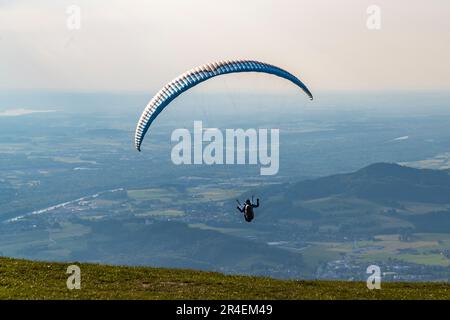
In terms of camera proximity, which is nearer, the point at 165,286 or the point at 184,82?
the point at 165,286

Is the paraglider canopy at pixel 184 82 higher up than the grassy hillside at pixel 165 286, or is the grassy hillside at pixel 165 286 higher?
the paraglider canopy at pixel 184 82

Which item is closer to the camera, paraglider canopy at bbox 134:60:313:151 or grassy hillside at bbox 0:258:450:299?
grassy hillside at bbox 0:258:450:299

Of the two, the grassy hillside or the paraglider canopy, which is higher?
the paraglider canopy

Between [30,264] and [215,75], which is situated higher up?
[215,75]

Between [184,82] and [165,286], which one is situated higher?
[184,82]

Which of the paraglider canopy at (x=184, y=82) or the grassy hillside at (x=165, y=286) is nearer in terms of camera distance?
the grassy hillside at (x=165, y=286)

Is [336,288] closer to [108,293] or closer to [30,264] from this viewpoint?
[108,293]
